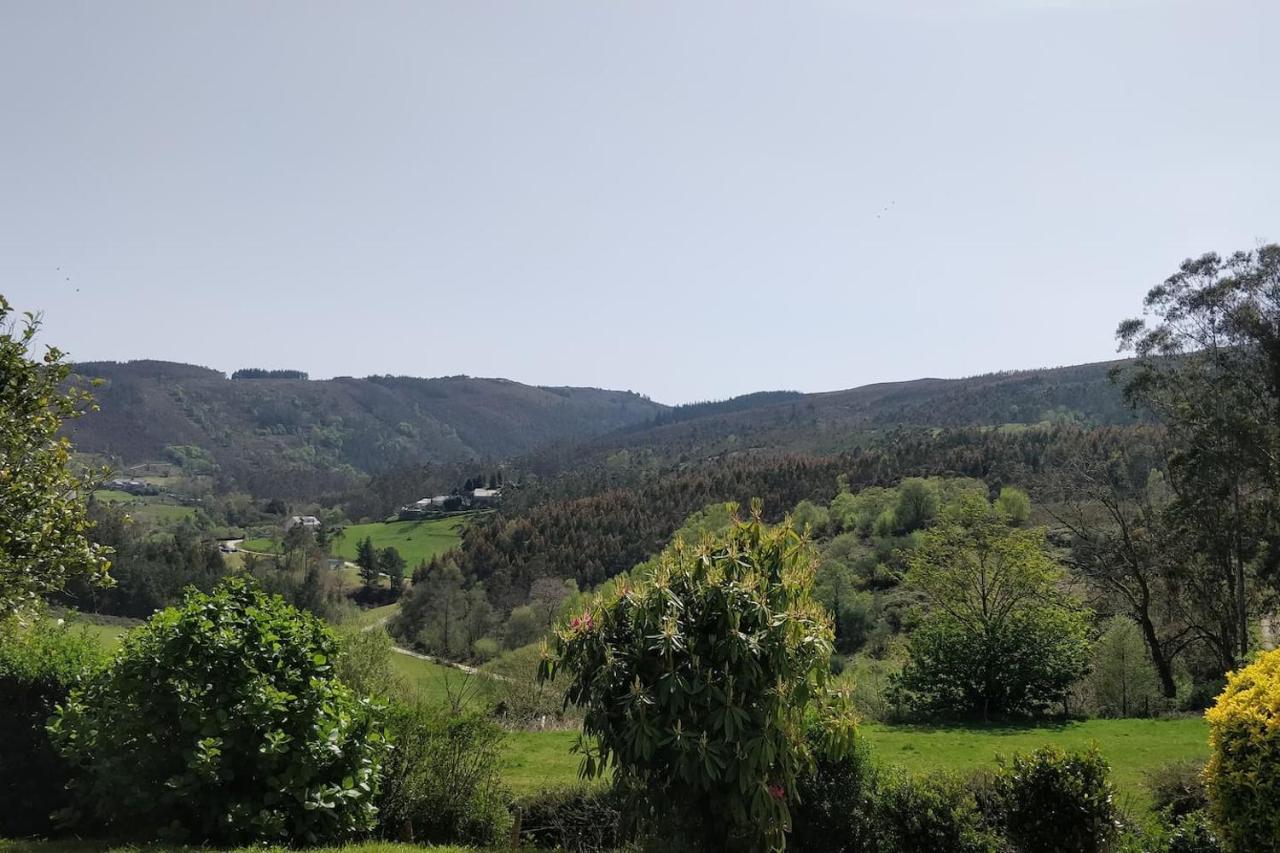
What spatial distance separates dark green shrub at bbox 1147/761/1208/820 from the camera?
9.06 m

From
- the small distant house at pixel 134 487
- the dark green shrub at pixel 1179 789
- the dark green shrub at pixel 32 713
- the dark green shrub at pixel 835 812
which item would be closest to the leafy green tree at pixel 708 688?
the dark green shrub at pixel 835 812

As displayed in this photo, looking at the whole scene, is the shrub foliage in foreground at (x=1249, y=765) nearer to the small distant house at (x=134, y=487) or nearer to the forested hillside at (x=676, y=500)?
the forested hillside at (x=676, y=500)

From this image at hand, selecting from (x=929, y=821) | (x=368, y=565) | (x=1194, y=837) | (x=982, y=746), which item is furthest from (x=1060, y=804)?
(x=368, y=565)

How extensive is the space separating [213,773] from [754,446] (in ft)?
496

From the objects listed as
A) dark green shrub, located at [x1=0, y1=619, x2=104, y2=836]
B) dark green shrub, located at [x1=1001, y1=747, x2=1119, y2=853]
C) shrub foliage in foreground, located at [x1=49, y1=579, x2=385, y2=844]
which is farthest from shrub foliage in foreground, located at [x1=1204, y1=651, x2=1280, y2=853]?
dark green shrub, located at [x1=0, y1=619, x2=104, y2=836]

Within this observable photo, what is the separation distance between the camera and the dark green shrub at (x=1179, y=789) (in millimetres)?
9062

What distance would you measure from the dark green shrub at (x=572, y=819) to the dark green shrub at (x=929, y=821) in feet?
9.69

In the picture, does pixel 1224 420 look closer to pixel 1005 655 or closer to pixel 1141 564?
pixel 1141 564

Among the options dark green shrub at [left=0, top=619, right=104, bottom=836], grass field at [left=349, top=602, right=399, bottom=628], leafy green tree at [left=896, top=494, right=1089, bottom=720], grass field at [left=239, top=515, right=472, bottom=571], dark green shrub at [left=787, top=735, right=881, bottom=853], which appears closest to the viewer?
dark green shrub at [left=787, top=735, right=881, bottom=853]

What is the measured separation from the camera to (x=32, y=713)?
9.32 metres

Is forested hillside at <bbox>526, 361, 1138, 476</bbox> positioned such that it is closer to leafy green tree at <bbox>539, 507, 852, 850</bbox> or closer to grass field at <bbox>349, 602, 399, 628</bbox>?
grass field at <bbox>349, 602, 399, 628</bbox>

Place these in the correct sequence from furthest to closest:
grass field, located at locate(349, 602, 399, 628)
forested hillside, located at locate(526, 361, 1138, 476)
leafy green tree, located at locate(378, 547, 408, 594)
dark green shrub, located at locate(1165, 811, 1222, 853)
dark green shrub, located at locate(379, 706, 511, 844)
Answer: forested hillside, located at locate(526, 361, 1138, 476) < leafy green tree, located at locate(378, 547, 408, 594) < grass field, located at locate(349, 602, 399, 628) < dark green shrub, located at locate(379, 706, 511, 844) < dark green shrub, located at locate(1165, 811, 1222, 853)

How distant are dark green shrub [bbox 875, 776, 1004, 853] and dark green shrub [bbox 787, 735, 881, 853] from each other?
0.13m

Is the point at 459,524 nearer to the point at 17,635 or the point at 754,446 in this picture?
the point at 754,446
